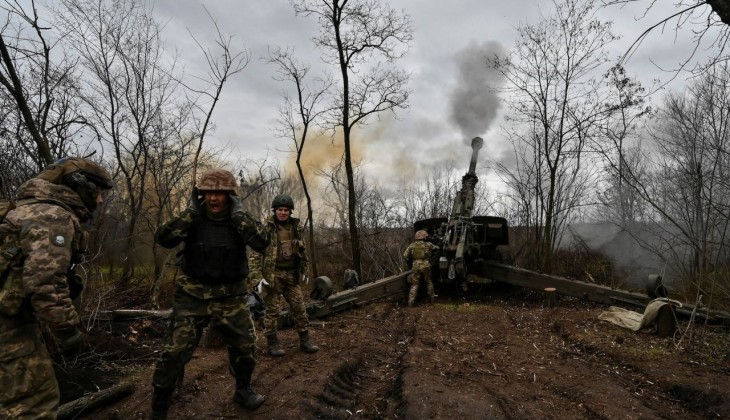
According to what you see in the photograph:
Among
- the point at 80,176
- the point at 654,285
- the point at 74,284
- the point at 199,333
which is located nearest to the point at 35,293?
the point at 74,284

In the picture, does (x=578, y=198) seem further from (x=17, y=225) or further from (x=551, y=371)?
(x=17, y=225)

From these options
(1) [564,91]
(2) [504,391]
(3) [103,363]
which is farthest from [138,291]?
(1) [564,91]

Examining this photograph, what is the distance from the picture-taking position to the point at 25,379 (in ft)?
8.47

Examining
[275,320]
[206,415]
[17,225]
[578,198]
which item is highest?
[578,198]

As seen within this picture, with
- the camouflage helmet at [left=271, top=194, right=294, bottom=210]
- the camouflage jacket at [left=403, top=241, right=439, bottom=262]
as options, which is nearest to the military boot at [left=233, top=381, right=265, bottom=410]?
the camouflage helmet at [left=271, top=194, right=294, bottom=210]

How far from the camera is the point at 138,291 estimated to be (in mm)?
8172

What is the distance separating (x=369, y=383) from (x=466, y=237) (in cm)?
588

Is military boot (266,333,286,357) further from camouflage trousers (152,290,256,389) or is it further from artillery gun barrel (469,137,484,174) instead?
artillery gun barrel (469,137,484,174)

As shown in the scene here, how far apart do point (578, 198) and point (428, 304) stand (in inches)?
267

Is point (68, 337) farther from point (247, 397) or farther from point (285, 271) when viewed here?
point (285, 271)

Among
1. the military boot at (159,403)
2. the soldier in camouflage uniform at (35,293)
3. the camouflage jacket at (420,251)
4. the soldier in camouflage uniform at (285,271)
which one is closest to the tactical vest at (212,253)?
the military boot at (159,403)

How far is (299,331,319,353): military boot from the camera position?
5379mm

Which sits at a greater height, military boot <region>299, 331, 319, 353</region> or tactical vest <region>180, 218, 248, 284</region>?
tactical vest <region>180, 218, 248, 284</region>

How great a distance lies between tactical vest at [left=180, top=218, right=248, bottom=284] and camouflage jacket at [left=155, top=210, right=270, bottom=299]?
4 cm
